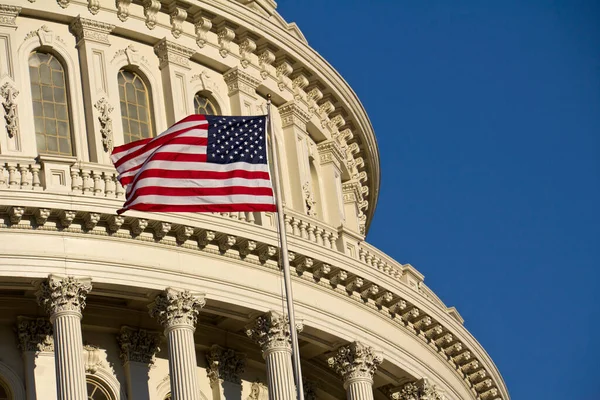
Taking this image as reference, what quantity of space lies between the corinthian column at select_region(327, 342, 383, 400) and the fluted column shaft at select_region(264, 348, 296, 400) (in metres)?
2.70

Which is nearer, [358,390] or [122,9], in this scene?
[358,390]

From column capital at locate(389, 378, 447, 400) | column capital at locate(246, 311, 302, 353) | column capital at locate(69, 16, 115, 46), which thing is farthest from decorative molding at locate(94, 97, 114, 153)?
column capital at locate(389, 378, 447, 400)

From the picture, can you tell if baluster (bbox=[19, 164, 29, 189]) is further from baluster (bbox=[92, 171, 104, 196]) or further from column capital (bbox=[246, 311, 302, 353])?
column capital (bbox=[246, 311, 302, 353])

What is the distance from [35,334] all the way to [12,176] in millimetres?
3915

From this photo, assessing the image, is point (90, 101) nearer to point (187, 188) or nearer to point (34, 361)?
point (34, 361)

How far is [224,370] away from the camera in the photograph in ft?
164

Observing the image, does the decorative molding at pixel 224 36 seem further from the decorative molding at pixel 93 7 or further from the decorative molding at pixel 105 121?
the decorative molding at pixel 105 121

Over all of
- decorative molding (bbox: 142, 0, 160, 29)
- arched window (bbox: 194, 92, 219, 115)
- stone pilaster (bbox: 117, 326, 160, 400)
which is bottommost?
stone pilaster (bbox: 117, 326, 160, 400)

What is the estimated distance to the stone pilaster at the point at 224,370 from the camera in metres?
49.8

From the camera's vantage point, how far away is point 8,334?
46938 millimetres

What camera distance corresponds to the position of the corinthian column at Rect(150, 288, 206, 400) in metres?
45.8

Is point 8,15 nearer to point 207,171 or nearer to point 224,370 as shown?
point 224,370

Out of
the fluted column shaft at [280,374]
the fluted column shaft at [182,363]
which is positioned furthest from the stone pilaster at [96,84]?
the fluted column shaft at [280,374]

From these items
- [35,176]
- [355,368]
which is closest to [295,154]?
[355,368]
